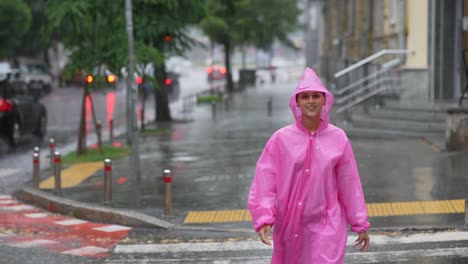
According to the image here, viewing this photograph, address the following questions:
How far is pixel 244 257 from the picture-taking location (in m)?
9.25

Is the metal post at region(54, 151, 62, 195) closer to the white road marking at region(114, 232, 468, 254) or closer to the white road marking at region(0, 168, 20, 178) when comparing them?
the white road marking at region(114, 232, 468, 254)

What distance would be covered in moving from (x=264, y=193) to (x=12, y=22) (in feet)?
A: 165

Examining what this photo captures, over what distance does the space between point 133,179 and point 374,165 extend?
3.94 metres

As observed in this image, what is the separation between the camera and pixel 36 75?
177ft

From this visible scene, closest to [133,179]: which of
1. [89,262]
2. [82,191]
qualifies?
[82,191]

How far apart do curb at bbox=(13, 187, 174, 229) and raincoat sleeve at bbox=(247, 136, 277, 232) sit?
5609 millimetres

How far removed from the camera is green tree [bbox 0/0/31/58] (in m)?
52.4

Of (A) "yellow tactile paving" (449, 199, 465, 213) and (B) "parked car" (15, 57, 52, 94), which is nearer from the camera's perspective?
(A) "yellow tactile paving" (449, 199, 465, 213)

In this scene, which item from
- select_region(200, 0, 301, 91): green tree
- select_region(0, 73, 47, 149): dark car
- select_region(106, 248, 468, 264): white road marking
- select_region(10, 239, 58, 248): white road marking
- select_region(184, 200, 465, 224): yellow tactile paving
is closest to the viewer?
select_region(106, 248, 468, 264): white road marking

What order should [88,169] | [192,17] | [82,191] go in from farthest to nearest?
1. [192,17]
2. [88,169]
3. [82,191]

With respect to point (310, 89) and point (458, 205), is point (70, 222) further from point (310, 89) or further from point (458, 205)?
point (310, 89)

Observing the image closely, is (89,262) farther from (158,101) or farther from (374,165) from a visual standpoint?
(158,101)

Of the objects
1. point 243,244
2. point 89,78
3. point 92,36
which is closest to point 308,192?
point 243,244

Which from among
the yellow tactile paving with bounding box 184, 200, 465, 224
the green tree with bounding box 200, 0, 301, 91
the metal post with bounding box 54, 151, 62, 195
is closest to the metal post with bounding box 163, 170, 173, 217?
the yellow tactile paving with bounding box 184, 200, 465, 224
